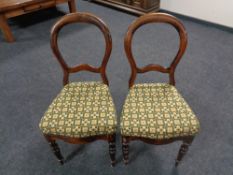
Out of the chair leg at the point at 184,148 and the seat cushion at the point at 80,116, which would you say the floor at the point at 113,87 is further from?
the seat cushion at the point at 80,116

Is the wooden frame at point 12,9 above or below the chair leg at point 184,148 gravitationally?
above

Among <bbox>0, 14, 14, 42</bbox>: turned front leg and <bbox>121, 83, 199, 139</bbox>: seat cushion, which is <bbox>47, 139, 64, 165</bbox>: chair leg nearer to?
<bbox>121, 83, 199, 139</bbox>: seat cushion

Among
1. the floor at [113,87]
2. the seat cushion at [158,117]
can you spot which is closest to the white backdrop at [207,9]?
the floor at [113,87]

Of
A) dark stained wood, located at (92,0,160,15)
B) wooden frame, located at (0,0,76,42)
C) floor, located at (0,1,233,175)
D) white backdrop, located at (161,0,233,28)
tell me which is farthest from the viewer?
dark stained wood, located at (92,0,160,15)

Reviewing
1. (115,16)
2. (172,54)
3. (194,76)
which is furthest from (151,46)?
(115,16)

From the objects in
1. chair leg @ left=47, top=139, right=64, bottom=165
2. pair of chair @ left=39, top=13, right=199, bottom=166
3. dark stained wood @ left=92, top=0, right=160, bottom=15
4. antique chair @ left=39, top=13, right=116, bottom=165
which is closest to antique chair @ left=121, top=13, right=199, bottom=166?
pair of chair @ left=39, top=13, right=199, bottom=166

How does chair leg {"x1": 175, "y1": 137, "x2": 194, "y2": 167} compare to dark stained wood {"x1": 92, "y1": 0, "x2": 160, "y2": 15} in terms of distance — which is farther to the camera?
dark stained wood {"x1": 92, "y1": 0, "x2": 160, "y2": 15}

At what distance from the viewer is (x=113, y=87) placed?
1957mm

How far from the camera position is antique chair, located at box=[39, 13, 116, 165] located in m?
1.11

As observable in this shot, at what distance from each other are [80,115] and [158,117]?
0.43m

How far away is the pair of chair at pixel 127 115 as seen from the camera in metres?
1.10

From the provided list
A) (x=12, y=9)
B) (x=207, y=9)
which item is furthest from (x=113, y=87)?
(x=207, y=9)

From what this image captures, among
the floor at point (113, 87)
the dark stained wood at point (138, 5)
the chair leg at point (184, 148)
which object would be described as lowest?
the floor at point (113, 87)

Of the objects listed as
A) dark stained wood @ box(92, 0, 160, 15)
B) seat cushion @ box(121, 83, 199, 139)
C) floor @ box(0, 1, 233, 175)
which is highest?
seat cushion @ box(121, 83, 199, 139)
